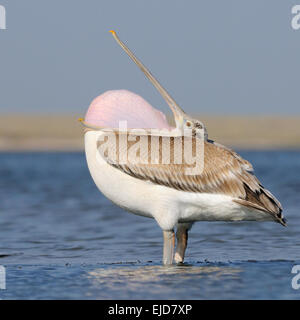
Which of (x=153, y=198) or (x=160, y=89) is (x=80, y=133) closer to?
(x=160, y=89)

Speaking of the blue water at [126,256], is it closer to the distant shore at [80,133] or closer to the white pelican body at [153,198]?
the white pelican body at [153,198]

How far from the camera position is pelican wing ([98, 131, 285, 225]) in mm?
8148

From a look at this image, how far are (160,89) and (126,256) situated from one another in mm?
2251

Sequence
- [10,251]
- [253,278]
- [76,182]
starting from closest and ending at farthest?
[253,278], [10,251], [76,182]

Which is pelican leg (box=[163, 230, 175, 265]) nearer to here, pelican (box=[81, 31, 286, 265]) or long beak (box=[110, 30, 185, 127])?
pelican (box=[81, 31, 286, 265])

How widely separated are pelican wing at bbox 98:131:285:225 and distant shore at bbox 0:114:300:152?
160 feet

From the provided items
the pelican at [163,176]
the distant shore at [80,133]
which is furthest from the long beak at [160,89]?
the distant shore at [80,133]

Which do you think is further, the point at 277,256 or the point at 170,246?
the point at 277,256

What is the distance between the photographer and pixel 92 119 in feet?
27.2

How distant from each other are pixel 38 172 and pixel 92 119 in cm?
2227

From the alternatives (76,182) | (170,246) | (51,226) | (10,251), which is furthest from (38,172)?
(170,246)

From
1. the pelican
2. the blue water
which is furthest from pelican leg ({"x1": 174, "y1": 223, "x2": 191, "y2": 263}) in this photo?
the pelican

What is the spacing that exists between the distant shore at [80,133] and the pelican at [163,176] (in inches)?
1913
